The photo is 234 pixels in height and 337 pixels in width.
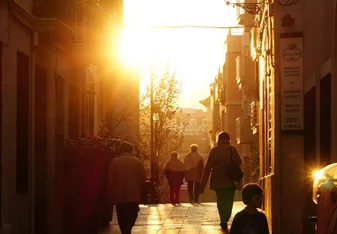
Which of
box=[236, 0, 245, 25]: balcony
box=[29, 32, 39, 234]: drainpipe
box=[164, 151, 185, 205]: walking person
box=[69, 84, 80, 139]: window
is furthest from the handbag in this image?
box=[236, 0, 245, 25]: balcony

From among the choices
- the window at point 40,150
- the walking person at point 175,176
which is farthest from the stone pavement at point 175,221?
the walking person at point 175,176

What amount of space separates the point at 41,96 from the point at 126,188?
3718 millimetres

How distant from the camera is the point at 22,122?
18.1m

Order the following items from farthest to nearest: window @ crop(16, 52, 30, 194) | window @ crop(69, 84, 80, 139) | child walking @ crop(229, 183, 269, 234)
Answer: window @ crop(69, 84, 80, 139) < window @ crop(16, 52, 30, 194) < child walking @ crop(229, 183, 269, 234)

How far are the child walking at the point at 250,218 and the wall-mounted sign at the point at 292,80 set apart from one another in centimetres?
981

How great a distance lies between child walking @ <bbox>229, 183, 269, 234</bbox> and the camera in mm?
10078

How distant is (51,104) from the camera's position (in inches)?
802

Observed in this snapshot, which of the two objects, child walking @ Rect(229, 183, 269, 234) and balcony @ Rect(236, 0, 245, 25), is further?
balcony @ Rect(236, 0, 245, 25)

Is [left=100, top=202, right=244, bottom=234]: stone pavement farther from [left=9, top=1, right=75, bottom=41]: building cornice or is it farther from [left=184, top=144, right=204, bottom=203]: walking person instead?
[left=9, top=1, right=75, bottom=41]: building cornice

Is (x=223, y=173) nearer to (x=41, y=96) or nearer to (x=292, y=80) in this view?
(x=292, y=80)

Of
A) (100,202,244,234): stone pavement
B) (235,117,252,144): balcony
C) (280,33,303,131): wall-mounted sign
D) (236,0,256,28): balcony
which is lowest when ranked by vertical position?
(100,202,244,234): stone pavement

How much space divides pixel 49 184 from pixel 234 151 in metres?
3.60

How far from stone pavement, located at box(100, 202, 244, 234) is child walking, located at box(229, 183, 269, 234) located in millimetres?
9149

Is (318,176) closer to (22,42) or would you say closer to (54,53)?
(22,42)
